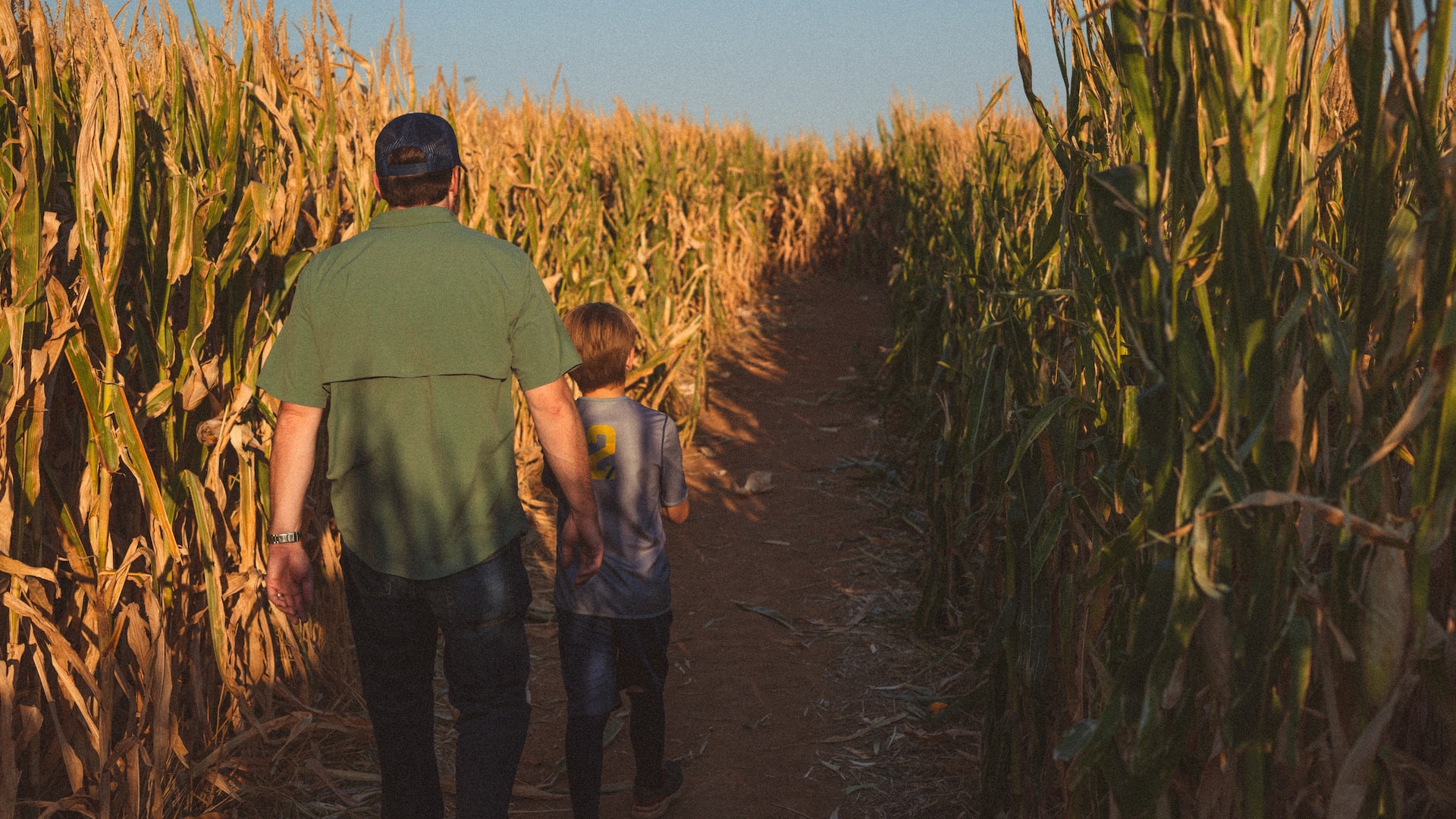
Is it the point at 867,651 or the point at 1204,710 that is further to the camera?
the point at 867,651

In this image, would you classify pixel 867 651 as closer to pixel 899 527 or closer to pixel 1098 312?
pixel 899 527

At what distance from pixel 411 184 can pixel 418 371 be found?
16.7 inches

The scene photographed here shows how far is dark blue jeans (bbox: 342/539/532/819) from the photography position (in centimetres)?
225

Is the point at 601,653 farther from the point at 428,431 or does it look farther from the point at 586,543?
the point at 428,431

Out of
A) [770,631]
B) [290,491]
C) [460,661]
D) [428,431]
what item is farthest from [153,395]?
[770,631]

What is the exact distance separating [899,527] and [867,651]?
4.66 feet

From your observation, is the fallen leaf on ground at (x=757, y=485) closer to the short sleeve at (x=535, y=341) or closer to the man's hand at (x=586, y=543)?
the man's hand at (x=586, y=543)

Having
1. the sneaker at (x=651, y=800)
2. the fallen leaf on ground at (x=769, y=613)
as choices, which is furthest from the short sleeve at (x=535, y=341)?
the fallen leaf on ground at (x=769, y=613)

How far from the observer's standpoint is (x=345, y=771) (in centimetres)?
310

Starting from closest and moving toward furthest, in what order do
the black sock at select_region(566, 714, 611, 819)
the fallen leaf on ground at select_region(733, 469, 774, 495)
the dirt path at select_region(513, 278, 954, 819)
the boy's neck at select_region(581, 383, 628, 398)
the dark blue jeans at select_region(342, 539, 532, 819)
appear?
the dark blue jeans at select_region(342, 539, 532, 819) → the black sock at select_region(566, 714, 611, 819) → the boy's neck at select_region(581, 383, 628, 398) → the dirt path at select_region(513, 278, 954, 819) → the fallen leaf on ground at select_region(733, 469, 774, 495)

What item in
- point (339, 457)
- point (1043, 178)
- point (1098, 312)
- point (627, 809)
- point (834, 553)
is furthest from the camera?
point (834, 553)

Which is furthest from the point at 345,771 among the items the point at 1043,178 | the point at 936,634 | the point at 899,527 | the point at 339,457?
the point at 1043,178

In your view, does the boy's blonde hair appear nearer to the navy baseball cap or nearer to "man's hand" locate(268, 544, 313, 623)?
the navy baseball cap

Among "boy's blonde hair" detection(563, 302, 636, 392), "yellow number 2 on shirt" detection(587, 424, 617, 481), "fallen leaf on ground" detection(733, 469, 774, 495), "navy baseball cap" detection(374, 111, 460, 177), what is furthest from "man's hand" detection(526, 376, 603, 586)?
"fallen leaf on ground" detection(733, 469, 774, 495)
